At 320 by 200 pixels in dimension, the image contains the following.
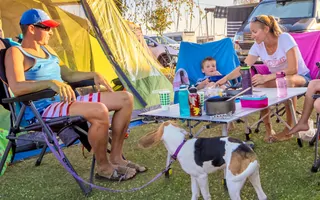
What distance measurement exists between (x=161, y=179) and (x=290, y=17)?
6.12 m

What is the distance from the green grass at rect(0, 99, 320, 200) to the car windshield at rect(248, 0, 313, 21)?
16.8ft

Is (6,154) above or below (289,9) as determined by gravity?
below

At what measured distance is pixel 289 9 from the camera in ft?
26.1

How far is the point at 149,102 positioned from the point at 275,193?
2.39 meters

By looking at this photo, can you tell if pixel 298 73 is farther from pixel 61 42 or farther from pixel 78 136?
pixel 61 42

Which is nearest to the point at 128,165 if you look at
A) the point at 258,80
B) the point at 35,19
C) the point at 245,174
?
the point at 245,174

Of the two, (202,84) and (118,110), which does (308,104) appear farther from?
(118,110)

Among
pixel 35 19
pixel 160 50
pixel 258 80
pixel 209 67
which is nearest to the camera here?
pixel 35 19

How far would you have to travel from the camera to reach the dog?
6.54 feet

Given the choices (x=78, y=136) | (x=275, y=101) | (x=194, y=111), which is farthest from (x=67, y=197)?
(x=275, y=101)

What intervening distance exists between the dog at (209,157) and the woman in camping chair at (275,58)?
136 centimetres

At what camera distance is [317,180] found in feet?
8.09

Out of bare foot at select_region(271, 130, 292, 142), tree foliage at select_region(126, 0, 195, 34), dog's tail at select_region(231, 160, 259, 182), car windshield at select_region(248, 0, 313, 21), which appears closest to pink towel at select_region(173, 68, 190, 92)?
bare foot at select_region(271, 130, 292, 142)

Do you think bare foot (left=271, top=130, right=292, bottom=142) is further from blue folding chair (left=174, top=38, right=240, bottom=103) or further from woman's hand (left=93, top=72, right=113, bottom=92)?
woman's hand (left=93, top=72, right=113, bottom=92)
